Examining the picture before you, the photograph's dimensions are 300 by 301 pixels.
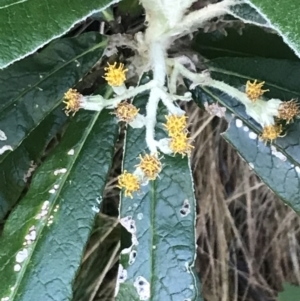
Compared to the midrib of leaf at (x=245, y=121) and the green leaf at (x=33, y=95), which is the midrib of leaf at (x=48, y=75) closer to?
the green leaf at (x=33, y=95)

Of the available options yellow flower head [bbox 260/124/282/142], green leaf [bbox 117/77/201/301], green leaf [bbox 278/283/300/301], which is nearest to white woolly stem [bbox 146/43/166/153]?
green leaf [bbox 117/77/201/301]

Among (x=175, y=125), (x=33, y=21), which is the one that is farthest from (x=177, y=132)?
(x=33, y=21)

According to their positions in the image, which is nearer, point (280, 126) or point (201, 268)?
point (280, 126)

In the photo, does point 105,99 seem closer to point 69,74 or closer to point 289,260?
point 69,74

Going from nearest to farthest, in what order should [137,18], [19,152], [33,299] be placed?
[33,299] < [19,152] < [137,18]

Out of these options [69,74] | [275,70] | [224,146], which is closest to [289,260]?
[224,146]

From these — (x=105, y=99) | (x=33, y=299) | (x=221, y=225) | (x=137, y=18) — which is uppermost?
(x=137, y=18)

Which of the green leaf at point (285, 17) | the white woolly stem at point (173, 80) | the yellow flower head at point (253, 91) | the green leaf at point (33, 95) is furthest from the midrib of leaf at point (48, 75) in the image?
the green leaf at point (285, 17)
